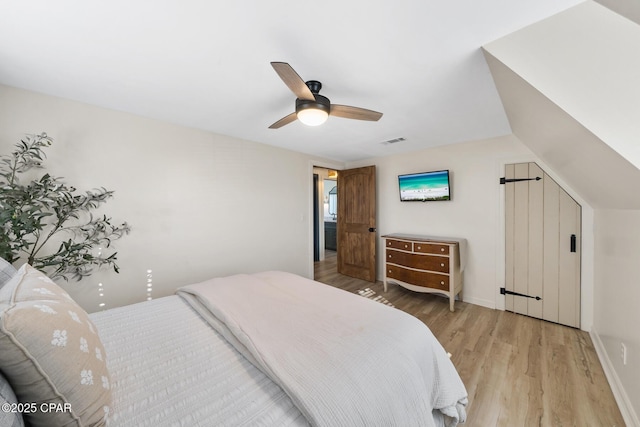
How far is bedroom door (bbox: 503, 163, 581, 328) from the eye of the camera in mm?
2537

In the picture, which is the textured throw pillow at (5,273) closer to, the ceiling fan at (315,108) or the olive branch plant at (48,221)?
the olive branch plant at (48,221)

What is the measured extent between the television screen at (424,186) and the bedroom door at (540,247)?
70cm

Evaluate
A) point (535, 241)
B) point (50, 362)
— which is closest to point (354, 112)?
point (50, 362)

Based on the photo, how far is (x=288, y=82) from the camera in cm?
142

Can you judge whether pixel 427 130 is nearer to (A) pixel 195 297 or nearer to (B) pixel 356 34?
(B) pixel 356 34

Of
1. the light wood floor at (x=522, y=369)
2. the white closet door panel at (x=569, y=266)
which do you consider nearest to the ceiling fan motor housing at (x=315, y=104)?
the light wood floor at (x=522, y=369)

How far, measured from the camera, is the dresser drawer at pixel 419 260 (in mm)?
3006

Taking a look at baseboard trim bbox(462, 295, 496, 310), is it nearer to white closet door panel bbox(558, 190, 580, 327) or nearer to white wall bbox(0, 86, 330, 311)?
white closet door panel bbox(558, 190, 580, 327)

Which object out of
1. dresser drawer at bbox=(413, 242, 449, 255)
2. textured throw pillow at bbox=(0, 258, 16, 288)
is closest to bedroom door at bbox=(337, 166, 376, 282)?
dresser drawer at bbox=(413, 242, 449, 255)

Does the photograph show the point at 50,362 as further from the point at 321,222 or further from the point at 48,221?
the point at 321,222

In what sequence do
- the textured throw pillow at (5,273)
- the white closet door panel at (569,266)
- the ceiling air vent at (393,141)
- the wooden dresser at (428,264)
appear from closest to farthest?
the textured throw pillow at (5,273) < the white closet door panel at (569,266) < the wooden dresser at (428,264) < the ceiling air vent at (393,141)

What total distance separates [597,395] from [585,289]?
1.32 metres

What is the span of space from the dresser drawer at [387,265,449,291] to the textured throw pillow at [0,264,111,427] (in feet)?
10.5

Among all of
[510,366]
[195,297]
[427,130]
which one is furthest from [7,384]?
[427,130]
